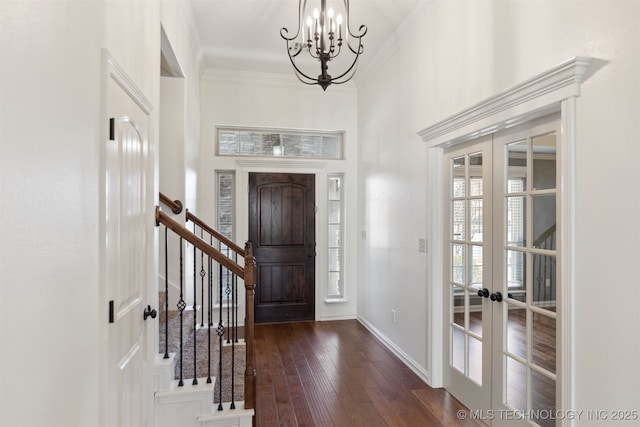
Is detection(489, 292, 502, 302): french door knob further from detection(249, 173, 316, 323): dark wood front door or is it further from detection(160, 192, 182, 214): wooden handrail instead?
detection(249, 173, 316, 323): dark wood front door

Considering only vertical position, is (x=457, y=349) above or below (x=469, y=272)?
below

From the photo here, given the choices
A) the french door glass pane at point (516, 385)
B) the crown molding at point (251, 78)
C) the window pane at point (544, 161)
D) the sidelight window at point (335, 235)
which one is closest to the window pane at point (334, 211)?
the sidelight window at point (335, 235)

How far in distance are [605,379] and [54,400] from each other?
7.18ft

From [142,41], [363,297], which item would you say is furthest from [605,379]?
[363,297]

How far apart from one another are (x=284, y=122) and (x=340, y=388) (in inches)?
135

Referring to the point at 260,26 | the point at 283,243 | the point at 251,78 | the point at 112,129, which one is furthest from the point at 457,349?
the point at 251,78

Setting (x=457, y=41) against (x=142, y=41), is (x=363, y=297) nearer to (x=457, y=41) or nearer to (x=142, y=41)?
(x=457, y=41)

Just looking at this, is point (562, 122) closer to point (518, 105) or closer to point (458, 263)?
point (518, 105)

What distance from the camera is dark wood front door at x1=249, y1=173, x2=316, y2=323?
4.95 meters

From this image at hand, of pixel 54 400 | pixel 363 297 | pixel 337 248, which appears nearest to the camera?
pixel 54 400

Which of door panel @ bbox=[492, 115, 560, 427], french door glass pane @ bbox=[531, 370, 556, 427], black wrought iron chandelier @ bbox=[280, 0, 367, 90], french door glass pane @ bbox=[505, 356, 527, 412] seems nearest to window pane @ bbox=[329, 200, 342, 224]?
black wrought iron chandelier @ bbox=[280, 0, 367, 90]

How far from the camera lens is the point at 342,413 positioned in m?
2.70

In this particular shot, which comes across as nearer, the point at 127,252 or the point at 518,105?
the point at 127,252

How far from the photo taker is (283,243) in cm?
503
